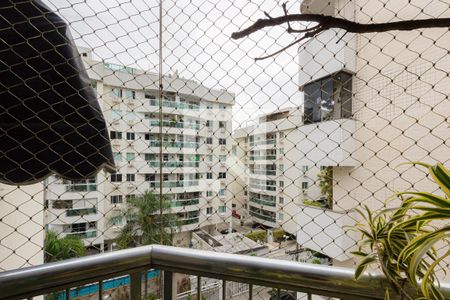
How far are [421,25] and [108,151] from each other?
1.12 metres

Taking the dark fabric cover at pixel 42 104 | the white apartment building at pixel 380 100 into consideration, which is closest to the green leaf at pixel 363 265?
the dark fabric cover at pixel 42 104

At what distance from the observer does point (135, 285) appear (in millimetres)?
778

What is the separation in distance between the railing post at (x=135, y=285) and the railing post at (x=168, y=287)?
80 millimetres

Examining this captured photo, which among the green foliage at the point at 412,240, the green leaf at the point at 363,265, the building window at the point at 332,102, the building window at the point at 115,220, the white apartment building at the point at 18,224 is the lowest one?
the building window at the point at 115,220

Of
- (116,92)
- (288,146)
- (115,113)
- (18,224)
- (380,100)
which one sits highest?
(380,100)

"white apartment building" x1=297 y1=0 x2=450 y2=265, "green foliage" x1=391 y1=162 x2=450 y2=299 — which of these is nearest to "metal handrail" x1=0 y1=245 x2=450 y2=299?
"green foliage" x1=391 y1=162 x2=450 y2=299

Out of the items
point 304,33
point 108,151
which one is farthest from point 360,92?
point 108,151

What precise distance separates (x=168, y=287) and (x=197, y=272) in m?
0.16

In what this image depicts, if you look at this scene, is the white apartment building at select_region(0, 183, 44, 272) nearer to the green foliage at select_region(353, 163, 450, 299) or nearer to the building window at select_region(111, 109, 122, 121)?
the building window at select_region(111, 109, 122, 121)

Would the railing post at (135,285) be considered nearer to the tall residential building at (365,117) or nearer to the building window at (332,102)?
the tall residential building at (365,117)

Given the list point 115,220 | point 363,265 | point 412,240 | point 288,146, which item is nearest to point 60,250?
point 115,220

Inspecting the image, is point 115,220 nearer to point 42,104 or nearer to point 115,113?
point 115,113

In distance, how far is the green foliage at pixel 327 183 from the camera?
3.87 meters

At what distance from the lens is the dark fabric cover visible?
812 millimetres
